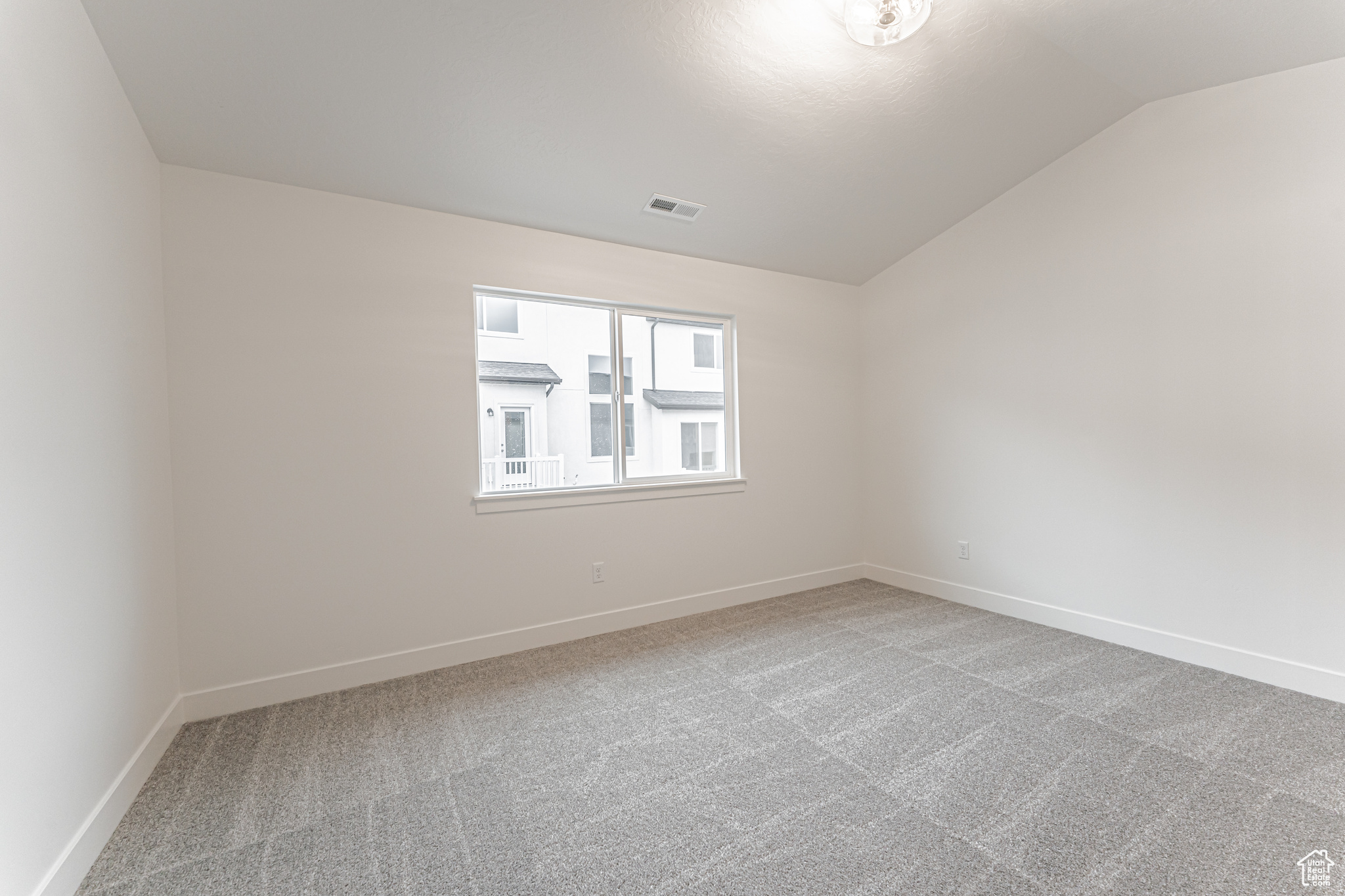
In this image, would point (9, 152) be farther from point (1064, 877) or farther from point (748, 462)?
point (748, 462)

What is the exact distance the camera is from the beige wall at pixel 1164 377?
2.60m

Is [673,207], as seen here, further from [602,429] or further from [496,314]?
[602,429]

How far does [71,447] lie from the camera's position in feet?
5.65

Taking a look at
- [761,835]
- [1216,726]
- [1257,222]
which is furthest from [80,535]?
[1257,222]

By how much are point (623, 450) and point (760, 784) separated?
2177 millimetres

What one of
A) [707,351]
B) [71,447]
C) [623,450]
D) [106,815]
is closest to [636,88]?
[707,351]

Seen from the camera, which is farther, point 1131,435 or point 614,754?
point 1131,435

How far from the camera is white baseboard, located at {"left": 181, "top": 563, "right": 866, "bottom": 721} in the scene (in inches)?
102

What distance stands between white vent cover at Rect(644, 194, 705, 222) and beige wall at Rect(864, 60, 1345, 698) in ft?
6.18

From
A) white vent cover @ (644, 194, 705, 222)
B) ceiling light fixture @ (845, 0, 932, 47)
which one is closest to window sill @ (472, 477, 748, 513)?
white vent cover @ (644, 194, 705, 222)

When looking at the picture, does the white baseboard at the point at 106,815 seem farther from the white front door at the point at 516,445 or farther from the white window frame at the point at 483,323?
the white window frame at the point at 483,323

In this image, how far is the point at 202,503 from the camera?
8.40ft

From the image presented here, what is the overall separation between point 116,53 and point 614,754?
3055mm

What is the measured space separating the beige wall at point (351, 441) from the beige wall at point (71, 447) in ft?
0.71
